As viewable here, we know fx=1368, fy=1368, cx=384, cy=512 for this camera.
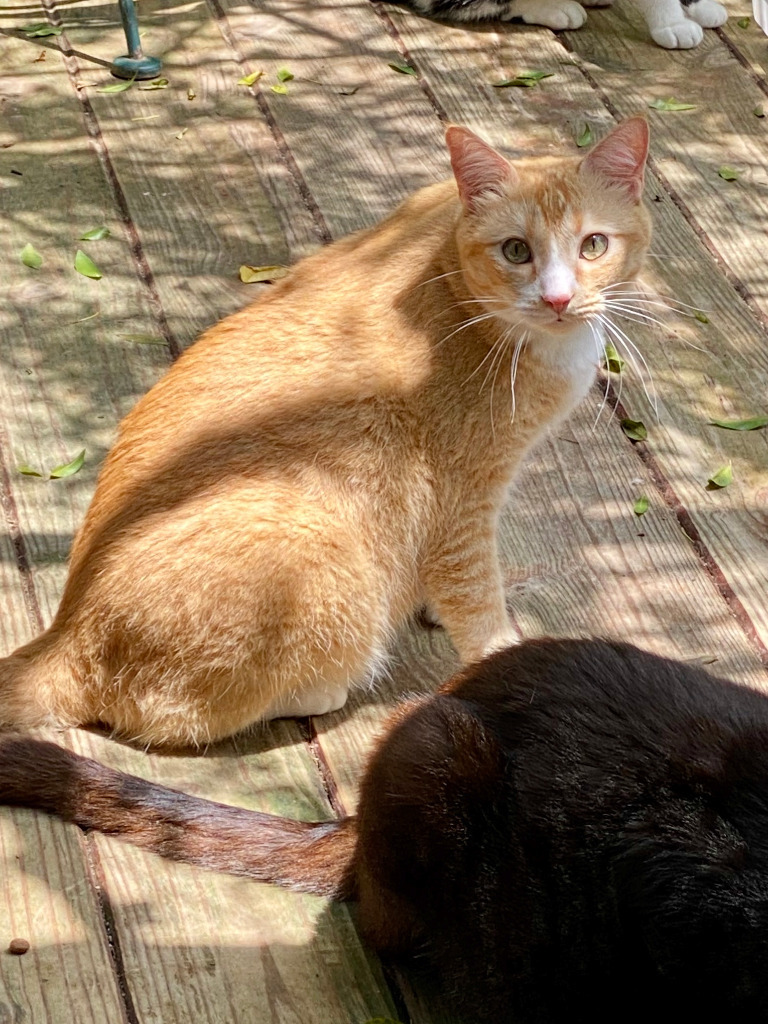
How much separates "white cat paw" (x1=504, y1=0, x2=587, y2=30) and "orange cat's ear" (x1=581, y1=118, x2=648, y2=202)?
8.02 feet

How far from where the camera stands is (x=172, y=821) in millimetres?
2701

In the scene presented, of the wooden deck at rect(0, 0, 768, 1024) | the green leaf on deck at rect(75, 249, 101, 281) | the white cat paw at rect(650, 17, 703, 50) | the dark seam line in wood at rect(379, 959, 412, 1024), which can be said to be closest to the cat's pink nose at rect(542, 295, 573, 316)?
the wooden deck at rect(0, 0, 768, 1024)

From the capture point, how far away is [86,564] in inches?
117

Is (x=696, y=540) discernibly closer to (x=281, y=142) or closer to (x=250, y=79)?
(x=281, y=142)

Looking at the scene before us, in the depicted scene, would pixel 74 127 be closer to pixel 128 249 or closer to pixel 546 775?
pixel 128 249

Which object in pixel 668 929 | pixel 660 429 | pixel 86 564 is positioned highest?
pixel 668 929

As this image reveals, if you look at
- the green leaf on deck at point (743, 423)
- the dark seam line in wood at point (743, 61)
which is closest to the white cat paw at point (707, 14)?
the dark seam line in wood at point (743, 61)

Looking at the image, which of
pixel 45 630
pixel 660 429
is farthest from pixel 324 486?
pixel 660 429

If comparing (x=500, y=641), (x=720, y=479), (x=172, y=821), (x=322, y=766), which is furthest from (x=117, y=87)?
(x=172, y=821)

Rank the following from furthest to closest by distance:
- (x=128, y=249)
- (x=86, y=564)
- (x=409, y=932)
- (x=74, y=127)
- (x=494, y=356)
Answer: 1. (x=74, y=127)
2. (x=128, y=249)
3. (x=494, y=356)
4. (x=86, y=564)
5. (x=409, y=932)

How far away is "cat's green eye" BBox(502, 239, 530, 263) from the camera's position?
3195mm

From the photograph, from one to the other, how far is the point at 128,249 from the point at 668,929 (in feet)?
9.77

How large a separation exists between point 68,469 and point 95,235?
1090 millimetres

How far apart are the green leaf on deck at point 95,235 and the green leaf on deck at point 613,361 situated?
5.38 feet
